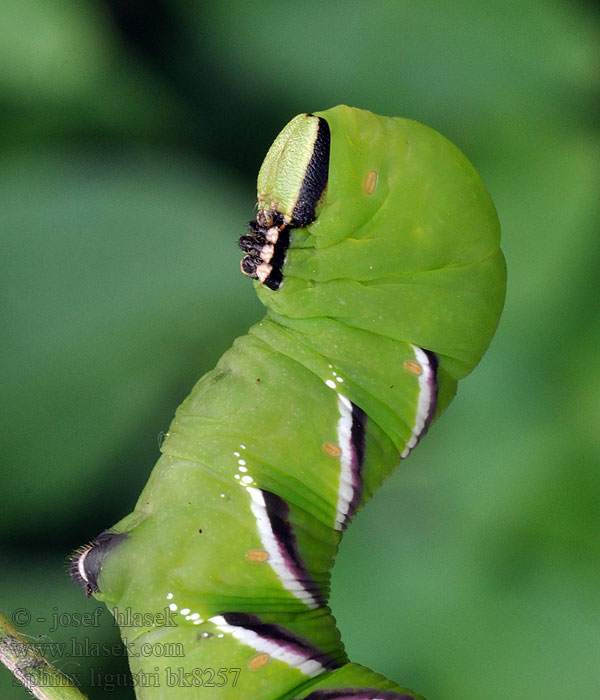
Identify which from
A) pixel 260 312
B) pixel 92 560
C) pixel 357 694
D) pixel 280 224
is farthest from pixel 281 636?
pixel 260 312

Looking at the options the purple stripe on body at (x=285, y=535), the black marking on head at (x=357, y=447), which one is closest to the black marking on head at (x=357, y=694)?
the purple stripe on body at (x=285, y=535)

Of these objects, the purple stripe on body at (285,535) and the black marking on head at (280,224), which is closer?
the black marking on head at (280,224)

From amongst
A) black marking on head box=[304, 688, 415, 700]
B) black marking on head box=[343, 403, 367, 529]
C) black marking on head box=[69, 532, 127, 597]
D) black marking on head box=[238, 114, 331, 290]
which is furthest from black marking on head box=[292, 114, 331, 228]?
black marking on head box=[304, 688, 415, 700]

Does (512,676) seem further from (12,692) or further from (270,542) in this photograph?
(12,692)

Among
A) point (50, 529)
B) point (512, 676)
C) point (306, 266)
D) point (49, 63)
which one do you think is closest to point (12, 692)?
point (50, 529)

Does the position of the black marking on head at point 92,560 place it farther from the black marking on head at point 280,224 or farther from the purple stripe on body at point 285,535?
the black marking on head at point 280,224

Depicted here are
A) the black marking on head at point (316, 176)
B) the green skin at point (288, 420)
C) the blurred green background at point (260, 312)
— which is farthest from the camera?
the blurred green background at point (260, 312)
